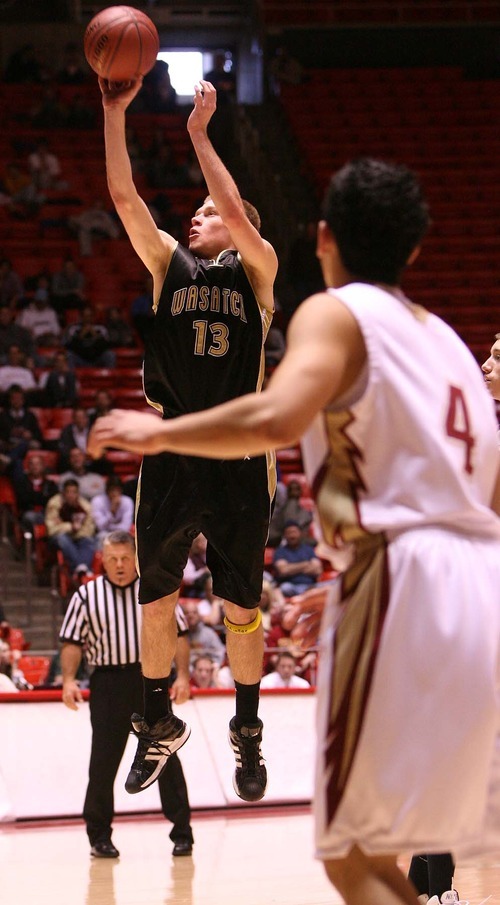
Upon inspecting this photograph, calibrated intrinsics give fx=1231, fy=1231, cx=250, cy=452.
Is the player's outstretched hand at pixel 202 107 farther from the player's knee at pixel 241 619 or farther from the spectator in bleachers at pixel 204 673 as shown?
the spectator in bleachers at pixel 204 673

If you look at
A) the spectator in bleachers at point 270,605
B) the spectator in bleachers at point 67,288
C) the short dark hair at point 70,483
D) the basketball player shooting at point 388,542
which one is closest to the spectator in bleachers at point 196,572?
the spectator in bleachers at point 270,605

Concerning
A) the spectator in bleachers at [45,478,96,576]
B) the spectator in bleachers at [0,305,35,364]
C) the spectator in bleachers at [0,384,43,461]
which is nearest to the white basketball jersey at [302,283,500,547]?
the spectator in bleachers at [45,478,96,576]

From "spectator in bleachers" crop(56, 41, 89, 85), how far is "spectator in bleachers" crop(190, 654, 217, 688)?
43.2 feet

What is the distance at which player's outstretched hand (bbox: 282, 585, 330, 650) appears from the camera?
350 cm

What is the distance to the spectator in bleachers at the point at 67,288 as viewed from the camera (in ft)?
54.3

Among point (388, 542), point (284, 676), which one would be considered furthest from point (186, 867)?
point (388, 542)

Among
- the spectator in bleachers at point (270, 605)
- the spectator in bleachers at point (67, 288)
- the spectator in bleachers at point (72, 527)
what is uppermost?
the spectator in bleachers at point (67, 288)

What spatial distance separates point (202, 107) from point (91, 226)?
43.6 feet

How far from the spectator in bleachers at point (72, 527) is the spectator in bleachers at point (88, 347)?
3040 mm

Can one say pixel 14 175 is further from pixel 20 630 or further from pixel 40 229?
pixel 20 630

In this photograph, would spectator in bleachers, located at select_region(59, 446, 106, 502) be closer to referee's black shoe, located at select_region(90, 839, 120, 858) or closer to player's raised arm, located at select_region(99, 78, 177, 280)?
referee's black shoe, located at select_region(90, 839, 120, 858)

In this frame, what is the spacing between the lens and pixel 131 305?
16.7 metres

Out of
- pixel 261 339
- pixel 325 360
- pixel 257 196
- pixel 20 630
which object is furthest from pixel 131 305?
pixel 325 360

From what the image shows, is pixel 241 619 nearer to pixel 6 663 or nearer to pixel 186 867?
pixel 186 867
